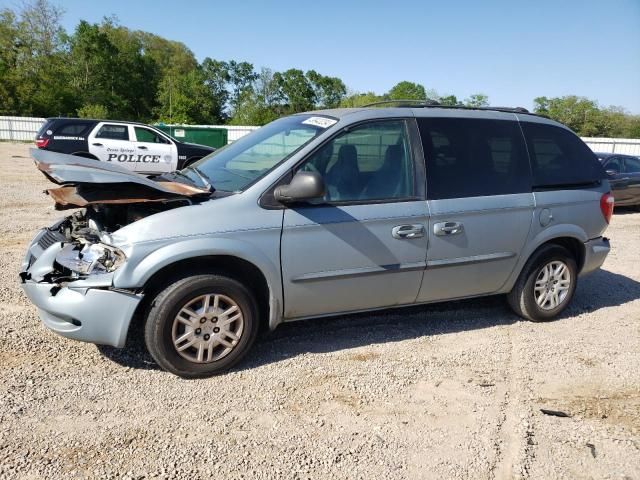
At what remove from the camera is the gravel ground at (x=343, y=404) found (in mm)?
2783

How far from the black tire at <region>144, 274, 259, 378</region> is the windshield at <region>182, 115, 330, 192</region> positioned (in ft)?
2.41

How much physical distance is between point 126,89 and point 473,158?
6410 cm

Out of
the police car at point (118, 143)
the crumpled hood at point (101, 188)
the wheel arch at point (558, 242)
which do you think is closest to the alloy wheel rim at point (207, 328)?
the crumpled hood at point (101, 188)

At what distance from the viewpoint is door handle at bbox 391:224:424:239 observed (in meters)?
4.00

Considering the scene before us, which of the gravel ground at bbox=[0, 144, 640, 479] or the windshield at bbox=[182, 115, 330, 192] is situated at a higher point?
the windshield at bbox=[182, 115, 330, 192]

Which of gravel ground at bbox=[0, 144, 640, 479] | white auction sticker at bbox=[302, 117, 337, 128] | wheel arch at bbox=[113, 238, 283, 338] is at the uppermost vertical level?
white auction sticker at bbox=[302, 117, 337, 128]

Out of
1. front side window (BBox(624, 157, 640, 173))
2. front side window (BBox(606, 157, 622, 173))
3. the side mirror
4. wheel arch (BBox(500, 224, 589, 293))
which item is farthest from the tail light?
front side window (BBox(624, 157, 640, 173))

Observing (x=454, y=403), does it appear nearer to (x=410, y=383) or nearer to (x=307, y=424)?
(x=410, y=383)

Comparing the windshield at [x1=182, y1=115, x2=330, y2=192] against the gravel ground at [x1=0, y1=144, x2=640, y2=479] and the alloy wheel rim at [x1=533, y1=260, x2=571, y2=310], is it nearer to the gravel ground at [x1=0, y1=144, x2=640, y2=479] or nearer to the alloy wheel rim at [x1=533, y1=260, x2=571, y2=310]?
the gravel ground at [x1=0, y1=144, x2=640, y2=479]

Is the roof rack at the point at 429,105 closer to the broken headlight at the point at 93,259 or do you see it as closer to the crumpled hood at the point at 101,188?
the crumpled hood at the point at 101,188

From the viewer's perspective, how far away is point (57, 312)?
133 inches

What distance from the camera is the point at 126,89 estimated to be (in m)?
61.3

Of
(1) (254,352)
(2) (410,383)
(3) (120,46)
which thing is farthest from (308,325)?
(3) (120,46)

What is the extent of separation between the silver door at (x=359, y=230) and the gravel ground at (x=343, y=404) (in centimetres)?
54
